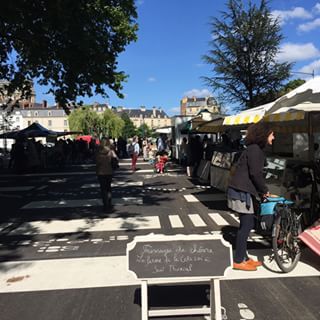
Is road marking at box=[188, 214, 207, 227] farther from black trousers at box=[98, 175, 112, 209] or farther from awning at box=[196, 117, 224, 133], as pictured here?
awning at box=[196, 117, 224, 133]

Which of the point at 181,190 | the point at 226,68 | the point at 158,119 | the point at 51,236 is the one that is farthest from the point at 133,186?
the point at 158,119

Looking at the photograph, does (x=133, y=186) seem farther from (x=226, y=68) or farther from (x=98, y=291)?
(x=98, y=291)

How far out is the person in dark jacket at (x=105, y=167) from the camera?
945cm

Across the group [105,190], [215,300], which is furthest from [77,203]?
[215,300]

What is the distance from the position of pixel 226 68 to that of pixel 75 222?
13.8 m

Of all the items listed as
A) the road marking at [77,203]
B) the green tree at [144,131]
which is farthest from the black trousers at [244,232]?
the green tree at [144,131]

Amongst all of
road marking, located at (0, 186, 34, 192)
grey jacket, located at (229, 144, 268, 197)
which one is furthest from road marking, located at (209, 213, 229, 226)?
road marking, located at (0, 186, 34, 192)

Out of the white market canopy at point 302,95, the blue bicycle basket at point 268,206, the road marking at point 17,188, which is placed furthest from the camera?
the road marking at point 17,188

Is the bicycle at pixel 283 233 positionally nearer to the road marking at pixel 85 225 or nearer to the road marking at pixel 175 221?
the road marking at pixel 175 221

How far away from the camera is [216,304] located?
3611 millimetres

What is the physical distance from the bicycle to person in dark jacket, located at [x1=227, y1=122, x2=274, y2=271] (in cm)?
37

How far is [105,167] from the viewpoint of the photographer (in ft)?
31.0

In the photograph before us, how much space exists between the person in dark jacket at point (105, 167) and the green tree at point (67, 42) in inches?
158

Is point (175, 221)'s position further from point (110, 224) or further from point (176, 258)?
point (176, 258)
